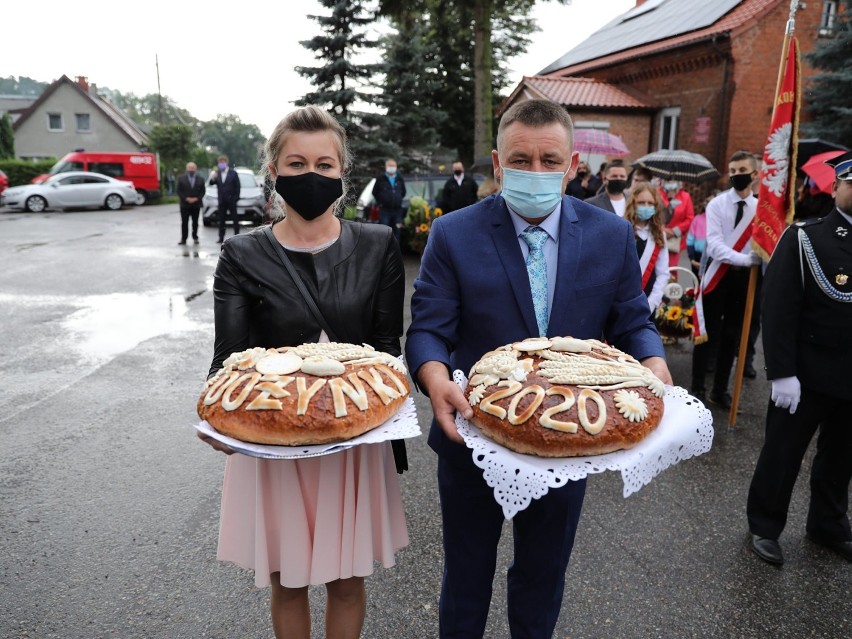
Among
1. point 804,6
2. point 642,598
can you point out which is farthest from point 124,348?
point 804,6

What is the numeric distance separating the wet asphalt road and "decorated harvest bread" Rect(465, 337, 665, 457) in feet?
5.06

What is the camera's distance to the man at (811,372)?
303cm

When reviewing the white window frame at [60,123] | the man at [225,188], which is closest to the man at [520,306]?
the man at [225,188]

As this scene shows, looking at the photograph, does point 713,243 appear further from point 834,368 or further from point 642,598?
point 642,598

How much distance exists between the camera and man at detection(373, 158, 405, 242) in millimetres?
13773

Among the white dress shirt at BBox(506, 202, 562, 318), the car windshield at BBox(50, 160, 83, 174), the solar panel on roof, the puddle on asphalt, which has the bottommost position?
the puddle on asphalt

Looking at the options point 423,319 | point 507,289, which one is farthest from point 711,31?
point 423,319

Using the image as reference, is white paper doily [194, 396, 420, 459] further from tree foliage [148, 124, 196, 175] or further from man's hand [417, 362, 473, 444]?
tree foliage [148, 124, 196, 175]

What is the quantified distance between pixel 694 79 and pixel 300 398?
73.9ft

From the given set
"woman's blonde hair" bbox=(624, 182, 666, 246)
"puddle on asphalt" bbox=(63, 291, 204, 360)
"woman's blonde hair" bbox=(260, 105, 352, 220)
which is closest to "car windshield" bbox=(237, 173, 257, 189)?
"puddle on asphalt" bbox=(63, 291, 204, 360)

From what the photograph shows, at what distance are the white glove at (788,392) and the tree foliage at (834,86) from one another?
526 inches

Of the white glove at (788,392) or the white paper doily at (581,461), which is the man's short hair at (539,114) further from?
the white glove at (788,392)

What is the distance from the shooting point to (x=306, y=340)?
221 cm

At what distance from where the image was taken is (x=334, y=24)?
832 inches
